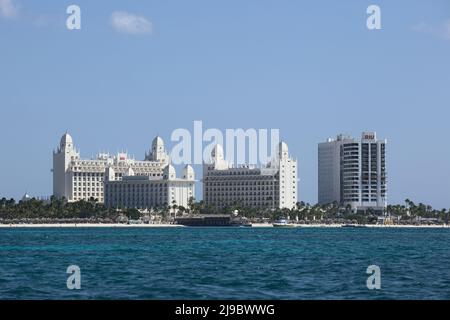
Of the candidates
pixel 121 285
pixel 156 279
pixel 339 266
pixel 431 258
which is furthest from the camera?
pixel 431 258

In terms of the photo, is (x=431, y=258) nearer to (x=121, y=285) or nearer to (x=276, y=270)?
(x=276, y=270)

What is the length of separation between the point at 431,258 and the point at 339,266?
14.9m

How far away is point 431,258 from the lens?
72.6 meters

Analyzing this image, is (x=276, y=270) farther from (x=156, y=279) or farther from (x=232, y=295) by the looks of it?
(x=232, y=295)
